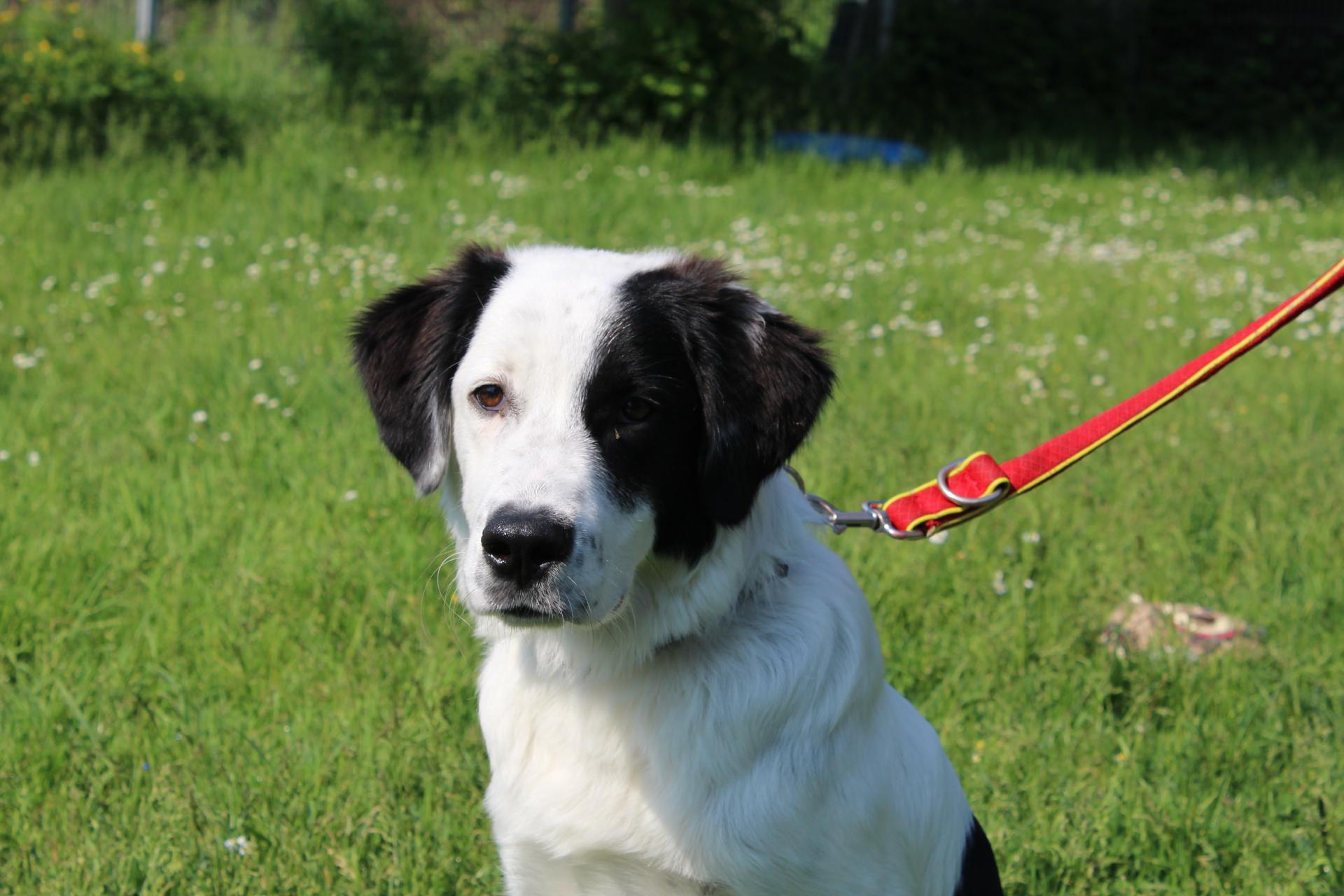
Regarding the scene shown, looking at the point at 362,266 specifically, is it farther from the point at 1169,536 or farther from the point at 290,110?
the point at 1169,536

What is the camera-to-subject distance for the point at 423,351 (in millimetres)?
2359

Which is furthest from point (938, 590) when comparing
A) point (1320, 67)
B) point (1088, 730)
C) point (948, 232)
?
point (1320, 67)

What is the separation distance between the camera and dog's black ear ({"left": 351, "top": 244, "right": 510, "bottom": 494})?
92.3 inches

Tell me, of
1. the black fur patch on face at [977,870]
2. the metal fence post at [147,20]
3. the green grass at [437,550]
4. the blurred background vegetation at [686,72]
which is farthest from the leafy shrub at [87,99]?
the black fur patch on face at [977,870]

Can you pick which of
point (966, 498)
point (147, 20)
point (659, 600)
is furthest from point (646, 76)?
point (659, 600)

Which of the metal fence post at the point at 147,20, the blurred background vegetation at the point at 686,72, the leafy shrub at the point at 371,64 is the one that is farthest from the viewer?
the metal fence post at the point at 147,20

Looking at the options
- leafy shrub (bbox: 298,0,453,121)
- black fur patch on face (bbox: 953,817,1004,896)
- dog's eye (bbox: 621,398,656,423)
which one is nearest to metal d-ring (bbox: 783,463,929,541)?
dog's eye (bbox: 621,398,656,423)

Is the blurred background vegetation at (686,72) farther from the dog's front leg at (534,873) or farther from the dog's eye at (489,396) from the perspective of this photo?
the dog's front leg at (534,873)

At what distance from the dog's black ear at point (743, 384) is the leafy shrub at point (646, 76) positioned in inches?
334

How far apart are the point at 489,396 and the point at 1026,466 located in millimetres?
1079

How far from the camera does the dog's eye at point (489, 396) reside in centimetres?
217

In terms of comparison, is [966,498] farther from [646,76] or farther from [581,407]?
[646,76]

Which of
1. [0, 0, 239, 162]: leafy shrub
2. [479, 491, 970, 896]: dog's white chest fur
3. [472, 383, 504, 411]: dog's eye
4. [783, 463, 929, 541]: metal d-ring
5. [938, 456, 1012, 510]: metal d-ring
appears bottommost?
[0, 0, 239, 162]: leafy shrub

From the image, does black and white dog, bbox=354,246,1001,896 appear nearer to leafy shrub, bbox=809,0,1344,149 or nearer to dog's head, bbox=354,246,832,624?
dog's head, bbox=354,246,832,624
